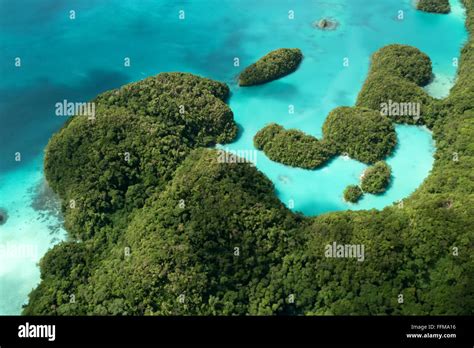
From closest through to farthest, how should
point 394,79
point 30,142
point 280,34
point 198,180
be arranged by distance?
1. point 198,180
2. point 30,142
3. point 394,79
4. point 280,34

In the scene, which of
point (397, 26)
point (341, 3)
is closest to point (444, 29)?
point (397, 26)

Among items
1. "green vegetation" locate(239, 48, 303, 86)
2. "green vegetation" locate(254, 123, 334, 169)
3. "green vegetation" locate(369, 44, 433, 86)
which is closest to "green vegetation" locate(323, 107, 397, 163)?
"green vegetation" locate(254, 123, 334, 169)

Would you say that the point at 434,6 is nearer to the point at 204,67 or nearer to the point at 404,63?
the point at 404,63

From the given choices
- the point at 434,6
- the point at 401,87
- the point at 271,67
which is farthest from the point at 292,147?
the point at 434,6

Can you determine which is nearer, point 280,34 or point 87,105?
point 87,105

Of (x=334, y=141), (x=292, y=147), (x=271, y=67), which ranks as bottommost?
(x=292, y=147)

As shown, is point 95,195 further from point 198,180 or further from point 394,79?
point 394,79

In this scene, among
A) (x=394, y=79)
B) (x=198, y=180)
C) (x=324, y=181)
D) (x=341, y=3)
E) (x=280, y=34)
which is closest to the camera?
(x=198, y=180)

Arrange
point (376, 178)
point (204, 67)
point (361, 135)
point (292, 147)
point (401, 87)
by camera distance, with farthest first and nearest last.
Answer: point (204, 67)
point (401, 87)
point (361, 135)
point (292, 147)
point (376, 178)
